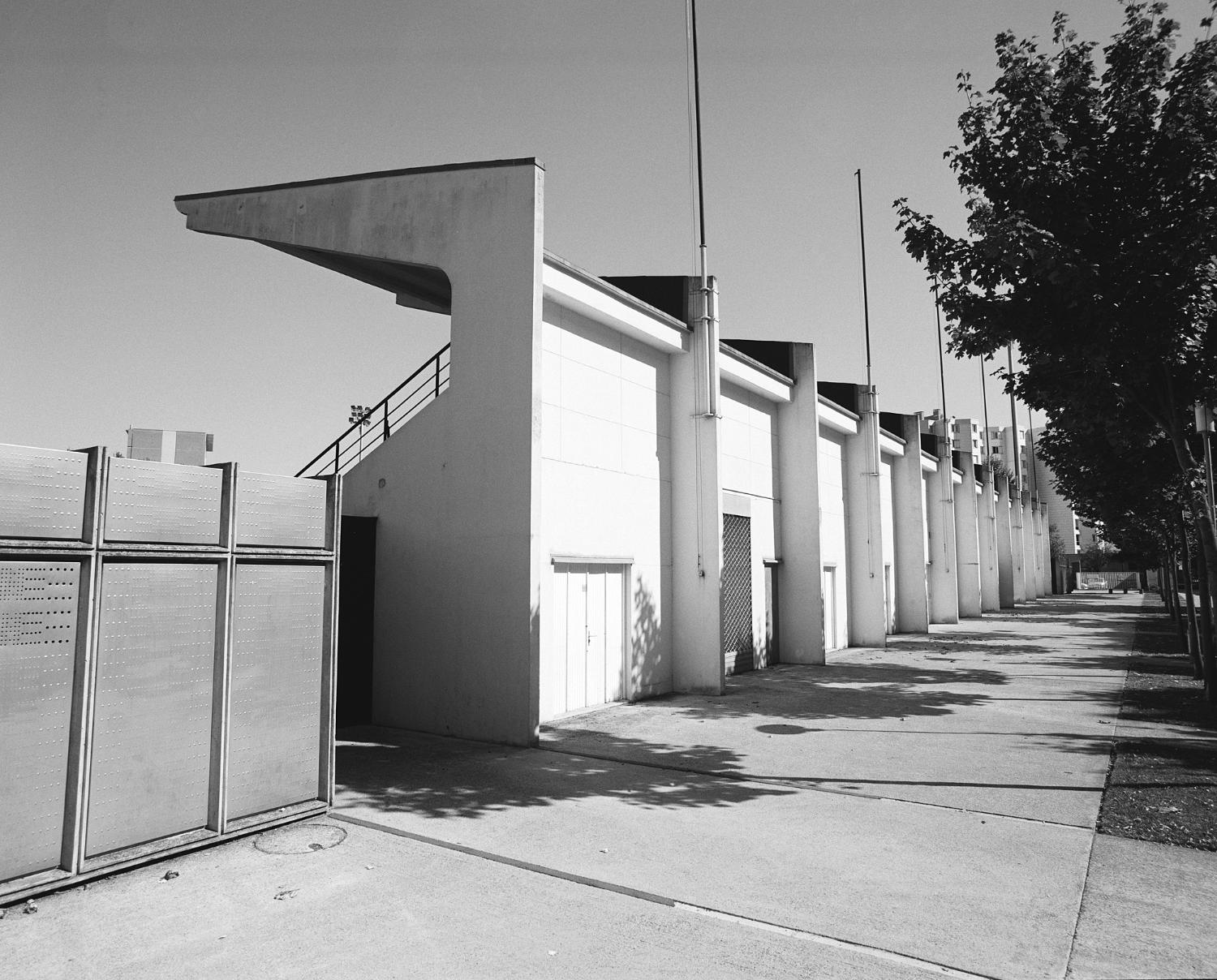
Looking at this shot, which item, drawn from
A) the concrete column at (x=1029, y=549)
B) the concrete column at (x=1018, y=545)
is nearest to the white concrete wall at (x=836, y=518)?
the concrete column at (x=1018, y=545)

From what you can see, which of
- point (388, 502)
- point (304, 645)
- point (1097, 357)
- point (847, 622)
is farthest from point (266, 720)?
point (847, 622)

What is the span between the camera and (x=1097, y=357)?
11.9 meters

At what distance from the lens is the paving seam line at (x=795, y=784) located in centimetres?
757

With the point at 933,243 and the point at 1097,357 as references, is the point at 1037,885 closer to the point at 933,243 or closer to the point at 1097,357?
the point at 1097,357

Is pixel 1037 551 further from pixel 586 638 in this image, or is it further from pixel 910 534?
pixel 586 638

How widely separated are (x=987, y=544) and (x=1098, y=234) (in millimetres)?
36584

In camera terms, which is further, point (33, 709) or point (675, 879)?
point (675, 879)

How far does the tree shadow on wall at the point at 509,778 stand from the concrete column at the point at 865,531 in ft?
53.0

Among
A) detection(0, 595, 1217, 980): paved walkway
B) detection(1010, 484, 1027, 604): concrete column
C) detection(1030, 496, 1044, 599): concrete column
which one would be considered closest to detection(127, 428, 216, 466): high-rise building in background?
detection(0, 595, 1217, 980): paved walkway

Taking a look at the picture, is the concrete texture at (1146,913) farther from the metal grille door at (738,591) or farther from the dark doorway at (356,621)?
the metal grille door at (738,591)

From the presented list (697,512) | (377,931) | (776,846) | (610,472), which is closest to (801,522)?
(697,512)

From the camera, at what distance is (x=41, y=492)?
5.89 metres

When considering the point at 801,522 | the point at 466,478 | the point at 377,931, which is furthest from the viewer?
the point at 801,522

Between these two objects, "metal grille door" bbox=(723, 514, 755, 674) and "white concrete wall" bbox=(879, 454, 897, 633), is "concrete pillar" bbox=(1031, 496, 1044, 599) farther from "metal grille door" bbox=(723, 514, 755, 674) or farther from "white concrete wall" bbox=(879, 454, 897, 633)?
"metal grille door" bbox=(723, 514, 755, 674)
